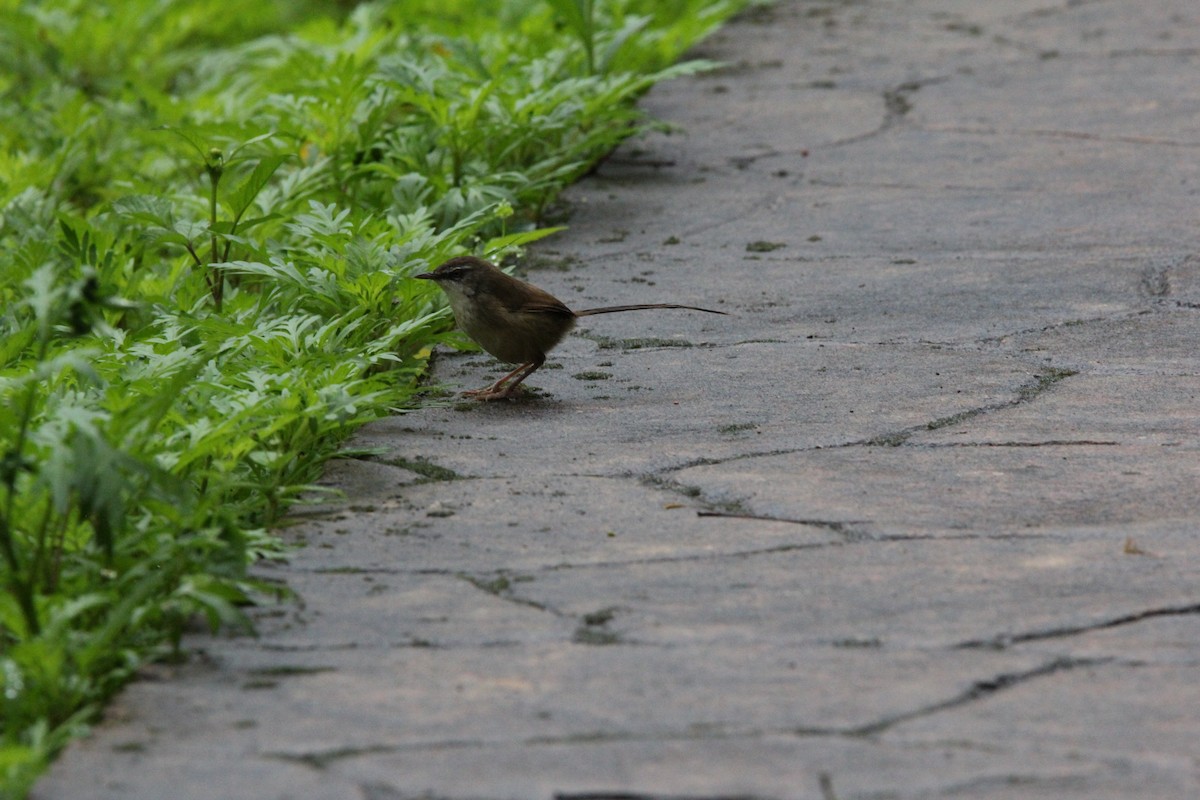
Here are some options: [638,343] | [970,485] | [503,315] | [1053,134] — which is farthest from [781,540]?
[1053,134]

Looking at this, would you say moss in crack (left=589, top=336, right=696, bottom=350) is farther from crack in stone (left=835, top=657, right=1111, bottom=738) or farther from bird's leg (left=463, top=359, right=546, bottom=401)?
crack in stone (left=835, top=657, right=1111, bottom=738)

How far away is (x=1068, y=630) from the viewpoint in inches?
105

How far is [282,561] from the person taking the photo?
2984 millimetres

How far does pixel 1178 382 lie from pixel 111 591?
2736mm

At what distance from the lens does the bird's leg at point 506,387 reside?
408cm

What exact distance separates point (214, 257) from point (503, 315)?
97 cm

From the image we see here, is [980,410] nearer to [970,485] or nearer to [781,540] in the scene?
[970,485]

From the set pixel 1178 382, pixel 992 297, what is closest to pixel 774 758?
pixel 1178 382

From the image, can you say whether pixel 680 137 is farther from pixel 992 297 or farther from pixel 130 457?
pixel 130 457

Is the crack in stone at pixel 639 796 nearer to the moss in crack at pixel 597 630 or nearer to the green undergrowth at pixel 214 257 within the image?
the moss in crack at pixel 597 630

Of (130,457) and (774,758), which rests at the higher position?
(130,457)

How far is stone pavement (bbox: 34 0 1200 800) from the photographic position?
7.48ft

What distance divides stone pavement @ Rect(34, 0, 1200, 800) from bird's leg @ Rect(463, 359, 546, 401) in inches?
1.8

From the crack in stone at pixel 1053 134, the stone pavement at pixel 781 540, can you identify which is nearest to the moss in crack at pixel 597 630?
the stone pavement at pixel 781 540
